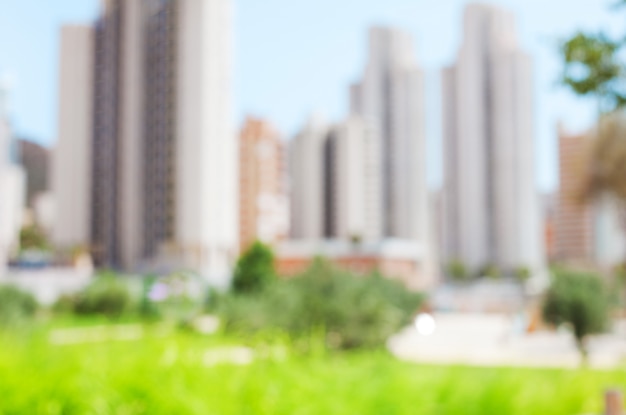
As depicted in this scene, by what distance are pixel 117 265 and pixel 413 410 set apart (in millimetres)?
40117

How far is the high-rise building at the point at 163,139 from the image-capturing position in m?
37.7

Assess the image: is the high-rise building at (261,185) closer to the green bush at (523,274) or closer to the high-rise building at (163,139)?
the high-rise building at (163,139)

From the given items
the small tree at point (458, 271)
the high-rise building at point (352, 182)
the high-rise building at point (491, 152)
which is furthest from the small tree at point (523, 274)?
the high-rise building at point (352, 182)

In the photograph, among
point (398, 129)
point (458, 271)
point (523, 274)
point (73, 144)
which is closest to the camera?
point (73, 144)

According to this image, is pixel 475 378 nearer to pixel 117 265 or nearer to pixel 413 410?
pixel 413 410

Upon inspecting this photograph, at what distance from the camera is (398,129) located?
5581cm

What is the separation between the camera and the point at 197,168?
1468 inches

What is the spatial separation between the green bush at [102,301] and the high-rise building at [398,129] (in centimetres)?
3793

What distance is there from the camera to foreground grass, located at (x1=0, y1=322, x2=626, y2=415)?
351 centimetres

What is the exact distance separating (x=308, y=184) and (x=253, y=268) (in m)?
35.7

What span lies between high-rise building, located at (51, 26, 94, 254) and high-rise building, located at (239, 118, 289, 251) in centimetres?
1217

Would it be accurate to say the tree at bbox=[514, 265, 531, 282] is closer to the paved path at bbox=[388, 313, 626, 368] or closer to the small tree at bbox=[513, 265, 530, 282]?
the small tree at bbox=[513, 265, 530, 282]

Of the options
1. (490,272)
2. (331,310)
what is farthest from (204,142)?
(331,310)

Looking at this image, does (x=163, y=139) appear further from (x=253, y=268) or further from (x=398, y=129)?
(x=253, y=268)
